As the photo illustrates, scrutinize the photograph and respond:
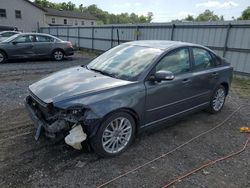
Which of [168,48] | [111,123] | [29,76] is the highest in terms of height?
[168,48]

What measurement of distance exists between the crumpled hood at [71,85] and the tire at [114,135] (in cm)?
45

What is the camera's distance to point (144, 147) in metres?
3.38

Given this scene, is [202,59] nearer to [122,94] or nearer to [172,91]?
[172,91]

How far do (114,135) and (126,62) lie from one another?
1.25 metres

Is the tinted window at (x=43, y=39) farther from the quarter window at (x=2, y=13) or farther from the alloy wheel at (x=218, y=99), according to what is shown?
the quarter window at (x=2, y=13)

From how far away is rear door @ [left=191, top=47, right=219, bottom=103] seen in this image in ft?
13.3

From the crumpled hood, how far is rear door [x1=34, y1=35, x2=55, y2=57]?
8436 millimetres

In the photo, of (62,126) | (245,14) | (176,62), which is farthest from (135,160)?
(245,14)

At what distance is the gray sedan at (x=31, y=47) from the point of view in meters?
10.5

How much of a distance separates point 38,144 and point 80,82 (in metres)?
1.15

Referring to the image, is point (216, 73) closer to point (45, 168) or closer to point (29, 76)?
point (45, 168)

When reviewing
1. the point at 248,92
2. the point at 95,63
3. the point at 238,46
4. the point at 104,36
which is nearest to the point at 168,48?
the point at 95,63

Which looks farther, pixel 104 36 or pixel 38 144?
pixel 104 36

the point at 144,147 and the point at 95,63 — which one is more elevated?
the point at 95,63
